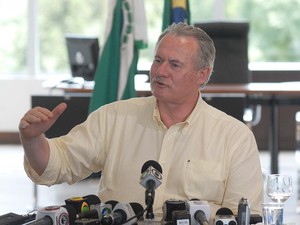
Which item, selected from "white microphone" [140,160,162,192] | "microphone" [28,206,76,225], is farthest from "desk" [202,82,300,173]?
"microphone" [28,206,76,225]

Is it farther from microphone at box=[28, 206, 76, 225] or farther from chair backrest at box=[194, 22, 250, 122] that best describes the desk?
microphone at box=[28, 206, 76, 225]

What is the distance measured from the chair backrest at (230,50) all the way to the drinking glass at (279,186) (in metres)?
5.48

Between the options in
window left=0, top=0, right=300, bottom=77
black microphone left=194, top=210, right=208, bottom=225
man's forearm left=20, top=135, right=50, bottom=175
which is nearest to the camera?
black microphone left=194, top=210, right=208, bottom=225

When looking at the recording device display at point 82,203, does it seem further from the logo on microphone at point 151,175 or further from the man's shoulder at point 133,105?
the man's shoulder at point 133,105

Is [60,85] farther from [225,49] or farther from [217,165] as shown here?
[217,165]

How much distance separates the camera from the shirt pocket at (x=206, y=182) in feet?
11.3

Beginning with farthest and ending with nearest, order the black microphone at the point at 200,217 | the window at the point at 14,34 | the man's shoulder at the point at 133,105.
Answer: the window at the point at 14,34
the man's shoulder at the point at 133,105
the black microphone at the point at 200,217

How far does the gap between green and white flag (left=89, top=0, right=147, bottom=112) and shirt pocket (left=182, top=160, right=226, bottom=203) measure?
3230 millimetres

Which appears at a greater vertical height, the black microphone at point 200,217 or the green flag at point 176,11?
the green flag at point 176,11

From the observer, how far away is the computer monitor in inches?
325

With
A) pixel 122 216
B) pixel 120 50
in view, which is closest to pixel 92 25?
pixel 120 50

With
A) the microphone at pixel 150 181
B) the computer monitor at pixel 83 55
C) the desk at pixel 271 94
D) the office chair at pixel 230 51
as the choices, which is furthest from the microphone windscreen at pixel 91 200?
the office chair at pixel 230 51

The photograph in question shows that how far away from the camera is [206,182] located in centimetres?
344

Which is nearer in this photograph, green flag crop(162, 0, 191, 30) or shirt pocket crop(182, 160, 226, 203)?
shirt pocket crop(182, 160, 226, 203)
